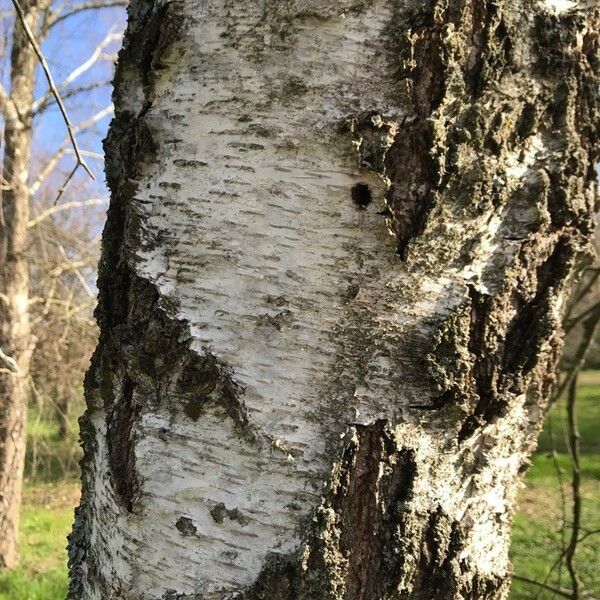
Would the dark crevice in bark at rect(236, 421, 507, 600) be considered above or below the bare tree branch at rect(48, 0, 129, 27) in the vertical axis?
below

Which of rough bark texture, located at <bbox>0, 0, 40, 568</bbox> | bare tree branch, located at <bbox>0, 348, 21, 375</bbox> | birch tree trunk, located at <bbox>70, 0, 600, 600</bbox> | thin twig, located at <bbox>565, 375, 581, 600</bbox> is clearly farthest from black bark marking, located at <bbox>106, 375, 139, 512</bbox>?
rough bark texture, located at <bbox>0, 0, 40, 568</bbox>

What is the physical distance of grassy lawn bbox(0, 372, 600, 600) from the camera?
5207mm

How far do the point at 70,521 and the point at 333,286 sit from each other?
26.4 feet

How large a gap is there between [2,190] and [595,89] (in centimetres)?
645

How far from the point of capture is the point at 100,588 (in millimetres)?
918

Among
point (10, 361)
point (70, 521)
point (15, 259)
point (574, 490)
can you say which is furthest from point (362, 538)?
point (70, 521)

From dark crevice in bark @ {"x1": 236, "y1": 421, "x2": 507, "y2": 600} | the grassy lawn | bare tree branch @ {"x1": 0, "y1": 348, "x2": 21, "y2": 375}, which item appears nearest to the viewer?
dark crevice in bark @ {"x1": 236, "y1": 421, "x2": 507, "y2": 600}

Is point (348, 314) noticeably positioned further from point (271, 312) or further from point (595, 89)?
point (595, 89)

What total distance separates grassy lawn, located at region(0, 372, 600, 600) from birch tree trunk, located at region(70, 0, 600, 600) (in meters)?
2.47

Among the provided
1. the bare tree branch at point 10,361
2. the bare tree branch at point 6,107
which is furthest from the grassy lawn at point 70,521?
the bare tree branch at point 6,107

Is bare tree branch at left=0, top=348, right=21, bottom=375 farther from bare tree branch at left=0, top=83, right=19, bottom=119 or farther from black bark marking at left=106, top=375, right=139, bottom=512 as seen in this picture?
black bark marking at left=106, top=375, right=139, bottom=512

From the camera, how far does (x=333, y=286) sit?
0.79 meters

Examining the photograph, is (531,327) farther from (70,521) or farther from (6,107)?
(70,521)

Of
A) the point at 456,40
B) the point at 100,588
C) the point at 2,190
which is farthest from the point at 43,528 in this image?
the point at 456,40
